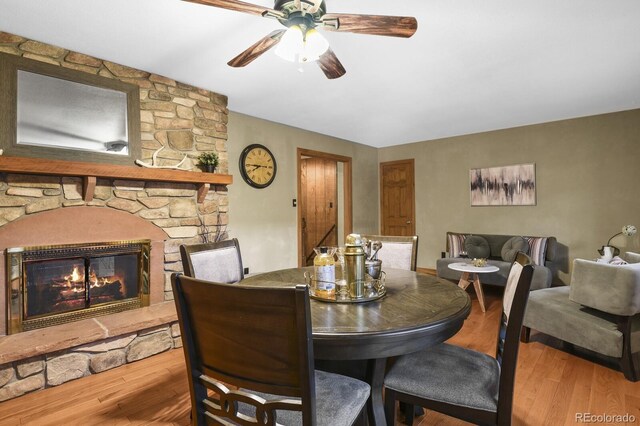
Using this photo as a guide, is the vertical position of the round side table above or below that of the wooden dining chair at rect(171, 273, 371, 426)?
below

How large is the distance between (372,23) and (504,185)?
4391 millimetres

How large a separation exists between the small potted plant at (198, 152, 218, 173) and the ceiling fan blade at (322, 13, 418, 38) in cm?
199

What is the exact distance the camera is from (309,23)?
1.72 meters

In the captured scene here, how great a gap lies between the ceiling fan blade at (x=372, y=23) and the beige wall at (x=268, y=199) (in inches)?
105

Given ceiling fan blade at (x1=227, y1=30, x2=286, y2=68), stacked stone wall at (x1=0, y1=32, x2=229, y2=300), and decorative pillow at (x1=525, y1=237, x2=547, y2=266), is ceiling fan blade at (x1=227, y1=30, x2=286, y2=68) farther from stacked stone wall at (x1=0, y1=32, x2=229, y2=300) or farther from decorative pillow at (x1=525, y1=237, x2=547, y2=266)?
decorative pillow at (x1=525, y1=237, x2=547, y2=266)

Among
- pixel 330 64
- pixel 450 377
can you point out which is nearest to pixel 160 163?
pixel 330 64

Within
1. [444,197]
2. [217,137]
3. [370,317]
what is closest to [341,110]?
[217,137]

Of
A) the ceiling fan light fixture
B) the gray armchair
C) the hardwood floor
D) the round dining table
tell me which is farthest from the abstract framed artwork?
the ceiling fan light fixture

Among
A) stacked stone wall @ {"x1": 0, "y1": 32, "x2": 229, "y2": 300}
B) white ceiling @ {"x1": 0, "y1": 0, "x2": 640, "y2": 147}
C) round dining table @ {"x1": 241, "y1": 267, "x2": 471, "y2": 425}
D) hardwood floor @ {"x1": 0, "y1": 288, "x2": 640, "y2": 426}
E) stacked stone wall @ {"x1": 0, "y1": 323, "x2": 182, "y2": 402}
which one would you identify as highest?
white ceiling @ {"x1": 0, "y1": 0, "x2": 640, "y2": 147}

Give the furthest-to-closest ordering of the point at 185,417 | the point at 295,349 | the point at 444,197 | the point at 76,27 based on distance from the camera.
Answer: the point at 444,197 → the point at 76,27 → the point at 185,417 → the point at 295,349

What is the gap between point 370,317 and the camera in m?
1.25

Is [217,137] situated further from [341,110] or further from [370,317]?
[370,317]

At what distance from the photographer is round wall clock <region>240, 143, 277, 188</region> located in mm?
4211

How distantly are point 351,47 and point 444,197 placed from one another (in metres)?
3.91
